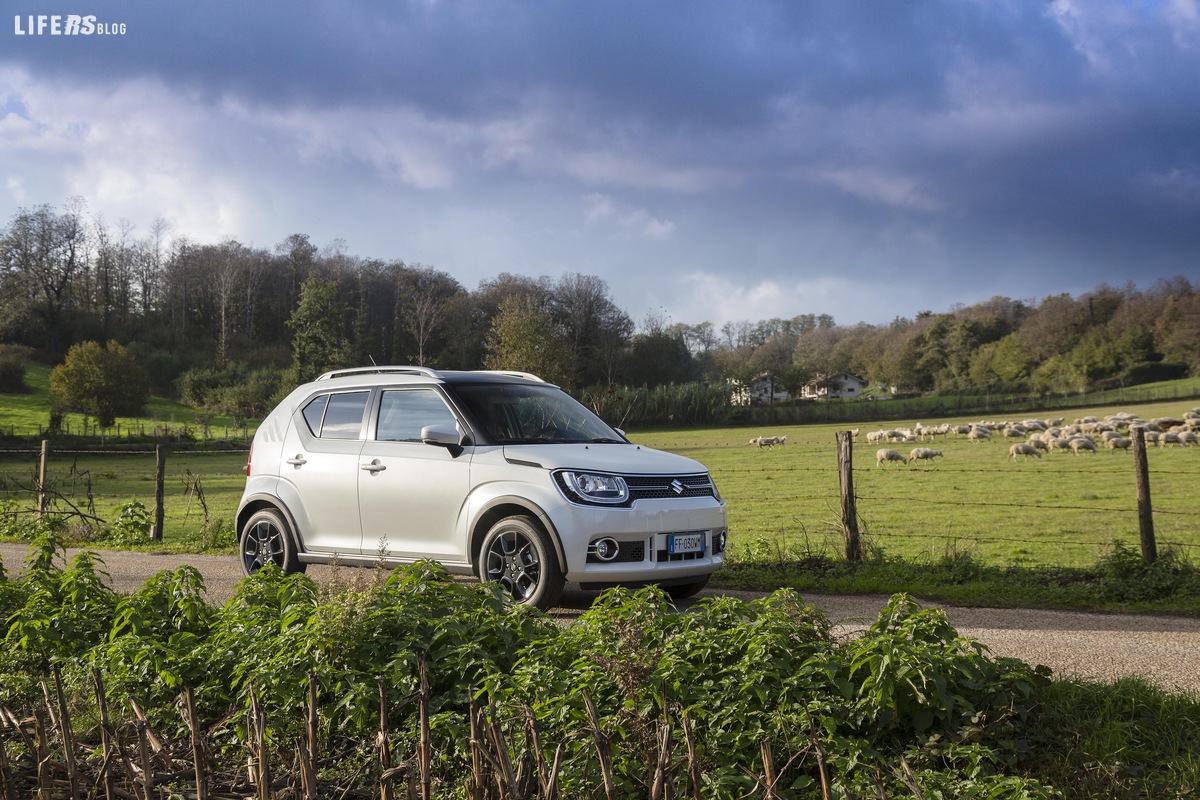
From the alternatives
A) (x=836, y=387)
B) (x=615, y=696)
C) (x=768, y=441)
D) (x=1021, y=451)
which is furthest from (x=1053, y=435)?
(x=836, y=387)

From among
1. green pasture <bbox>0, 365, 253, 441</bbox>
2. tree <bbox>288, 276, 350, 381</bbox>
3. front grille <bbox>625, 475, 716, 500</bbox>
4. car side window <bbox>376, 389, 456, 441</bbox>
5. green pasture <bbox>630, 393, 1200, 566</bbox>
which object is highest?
tree <bbox>288, 276, 350, 381</bbox>

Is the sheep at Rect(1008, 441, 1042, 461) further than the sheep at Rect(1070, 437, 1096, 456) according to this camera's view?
No

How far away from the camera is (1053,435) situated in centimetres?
4475

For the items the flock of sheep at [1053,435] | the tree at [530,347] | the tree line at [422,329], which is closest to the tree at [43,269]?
the tree line at [422,329]

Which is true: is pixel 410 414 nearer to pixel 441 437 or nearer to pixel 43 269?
pixel 441 437

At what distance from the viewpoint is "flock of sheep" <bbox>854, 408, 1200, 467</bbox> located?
4147 centimetres

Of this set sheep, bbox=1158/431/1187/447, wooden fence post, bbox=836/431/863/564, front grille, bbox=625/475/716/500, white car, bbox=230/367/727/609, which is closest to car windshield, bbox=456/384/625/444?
white car, bbox=230/367/727/609

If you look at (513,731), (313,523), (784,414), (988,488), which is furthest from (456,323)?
(513,731)

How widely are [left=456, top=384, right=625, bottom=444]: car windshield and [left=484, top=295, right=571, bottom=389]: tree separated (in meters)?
58.2

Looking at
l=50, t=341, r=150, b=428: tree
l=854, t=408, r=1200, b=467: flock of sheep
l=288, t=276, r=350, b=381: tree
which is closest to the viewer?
l=854, t=408, r=1200, b=467: flock of sheep

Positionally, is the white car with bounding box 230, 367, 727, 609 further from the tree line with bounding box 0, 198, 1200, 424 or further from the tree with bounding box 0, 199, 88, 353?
the tree with bounding box 0, 199, 88, 353

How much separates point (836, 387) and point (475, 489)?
119 m

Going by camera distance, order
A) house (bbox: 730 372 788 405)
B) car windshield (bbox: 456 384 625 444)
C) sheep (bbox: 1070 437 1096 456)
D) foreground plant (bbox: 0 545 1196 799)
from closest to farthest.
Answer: foreground plant (bbox: 0 545 1196 799), car windshield (bbox: 456 384 625 444), sheep (bbox: 1070 437 1096 456), house (bbox: 730 372 788 405)

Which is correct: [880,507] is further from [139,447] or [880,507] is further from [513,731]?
[139,447]
